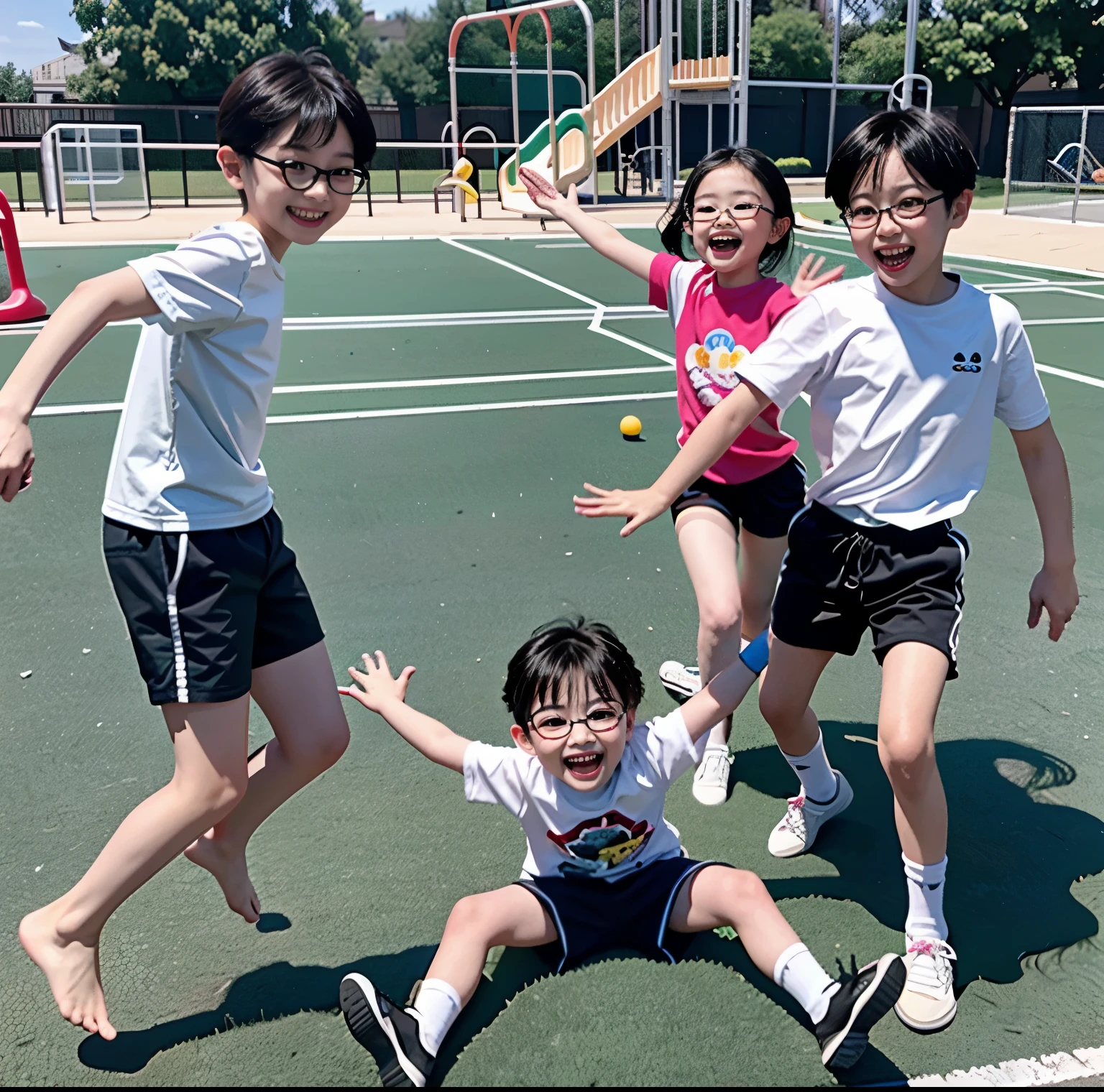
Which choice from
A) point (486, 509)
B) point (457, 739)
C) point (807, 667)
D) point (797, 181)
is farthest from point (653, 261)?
point (797, 181)

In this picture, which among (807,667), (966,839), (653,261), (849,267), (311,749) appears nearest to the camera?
(311,749)

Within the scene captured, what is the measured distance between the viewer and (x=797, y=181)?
120 feet

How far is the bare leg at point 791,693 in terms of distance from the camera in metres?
3.09

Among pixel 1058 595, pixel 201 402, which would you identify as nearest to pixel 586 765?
pixel 201 402

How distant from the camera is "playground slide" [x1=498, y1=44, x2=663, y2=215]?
22.9m

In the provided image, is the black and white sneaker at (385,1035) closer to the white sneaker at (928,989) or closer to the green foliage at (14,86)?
the white sneaker at (928,989)

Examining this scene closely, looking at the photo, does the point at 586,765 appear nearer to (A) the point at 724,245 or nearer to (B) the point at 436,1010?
(B) the point at 436,1010

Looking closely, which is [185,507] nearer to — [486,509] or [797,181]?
[486,509]

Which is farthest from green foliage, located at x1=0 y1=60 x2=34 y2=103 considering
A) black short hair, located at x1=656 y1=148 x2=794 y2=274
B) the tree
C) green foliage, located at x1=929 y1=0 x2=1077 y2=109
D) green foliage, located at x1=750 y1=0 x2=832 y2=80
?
black short hair, located at x1=656 y1=148 x2=794 y2=274

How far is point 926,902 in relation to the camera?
2.80 meters

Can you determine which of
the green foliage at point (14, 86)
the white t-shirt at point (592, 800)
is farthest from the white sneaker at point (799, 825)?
the green foliage at point (14, 86)

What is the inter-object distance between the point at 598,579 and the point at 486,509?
117 centimetres

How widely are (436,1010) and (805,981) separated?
79cm

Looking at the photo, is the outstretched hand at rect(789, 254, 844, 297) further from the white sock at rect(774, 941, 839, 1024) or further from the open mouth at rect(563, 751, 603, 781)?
the white sock at rect(774, 941, 839, 1024)
